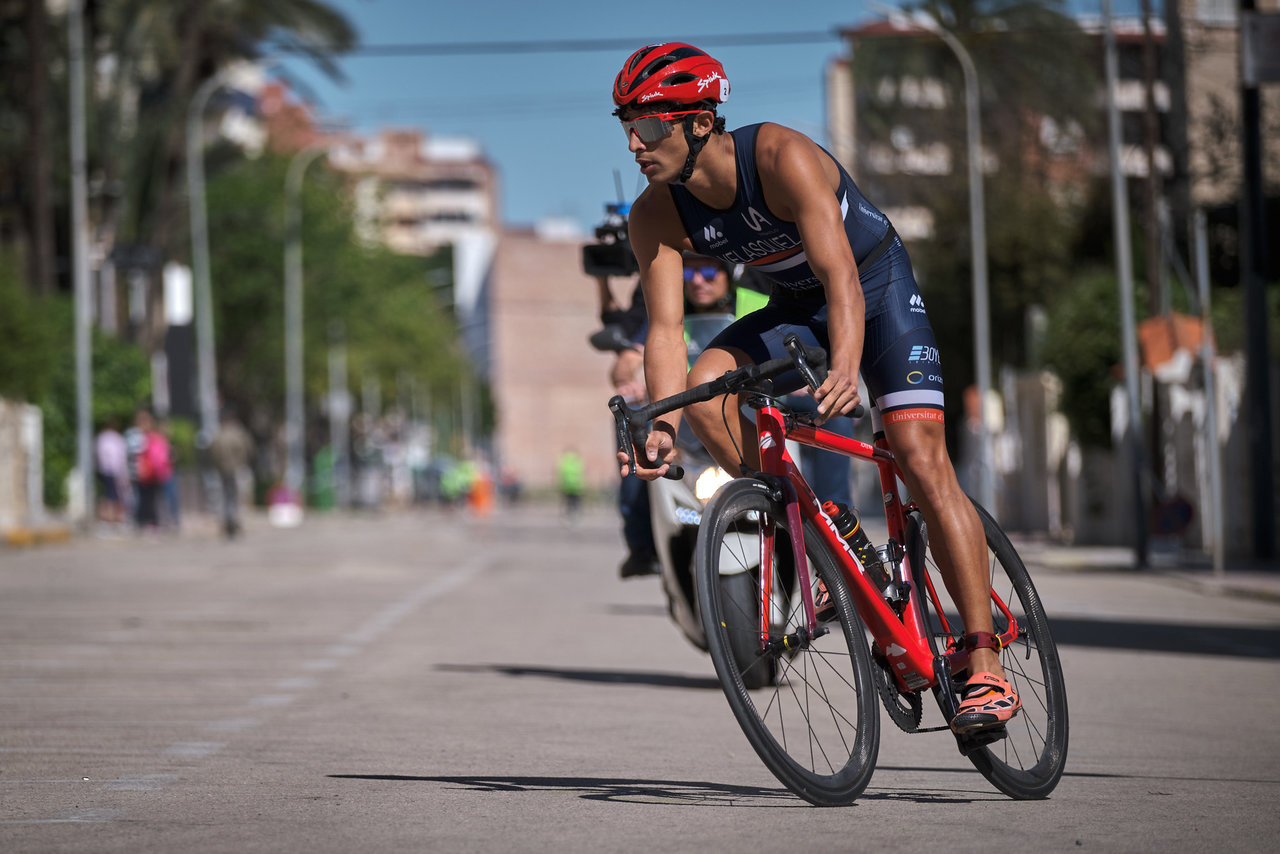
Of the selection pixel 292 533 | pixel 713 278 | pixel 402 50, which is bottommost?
pixel 292 533

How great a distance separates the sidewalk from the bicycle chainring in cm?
Answer: 1071

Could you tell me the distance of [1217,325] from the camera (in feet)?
90.2

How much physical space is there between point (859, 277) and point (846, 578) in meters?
0.80

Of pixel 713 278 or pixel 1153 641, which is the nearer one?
pixel 713 278

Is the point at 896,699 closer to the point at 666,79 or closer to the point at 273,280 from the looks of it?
the point at 666,79

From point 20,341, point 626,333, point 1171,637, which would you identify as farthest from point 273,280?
point 626,333

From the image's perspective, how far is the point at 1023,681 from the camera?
5.40m

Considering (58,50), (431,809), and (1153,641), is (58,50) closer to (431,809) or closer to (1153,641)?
(1153,641)

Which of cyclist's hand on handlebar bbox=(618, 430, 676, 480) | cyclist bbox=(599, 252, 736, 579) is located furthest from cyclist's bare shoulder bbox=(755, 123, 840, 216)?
cyclist bbox=(599, 252, 736, 579)

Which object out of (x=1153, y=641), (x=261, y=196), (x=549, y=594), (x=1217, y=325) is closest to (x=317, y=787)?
(x=1153, y=641)

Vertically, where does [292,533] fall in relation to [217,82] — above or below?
below

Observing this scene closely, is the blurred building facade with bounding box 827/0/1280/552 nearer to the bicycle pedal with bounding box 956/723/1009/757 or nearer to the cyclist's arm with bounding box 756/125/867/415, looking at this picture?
the bicycle pedal with bounding box 956/723/1009/757

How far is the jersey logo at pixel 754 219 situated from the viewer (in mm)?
5094

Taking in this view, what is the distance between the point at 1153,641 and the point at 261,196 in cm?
5600
